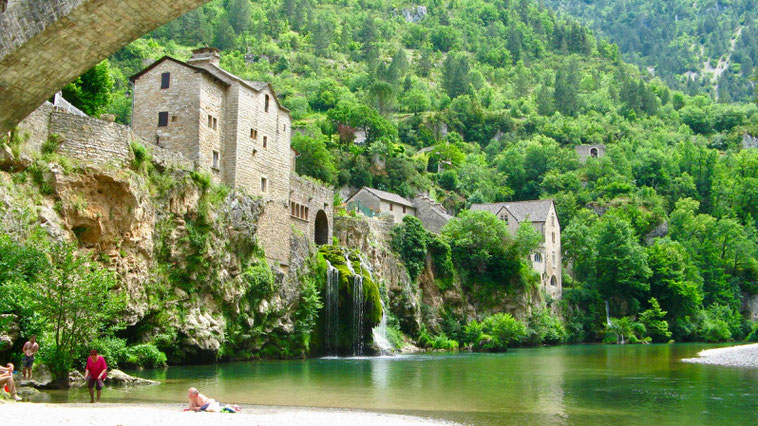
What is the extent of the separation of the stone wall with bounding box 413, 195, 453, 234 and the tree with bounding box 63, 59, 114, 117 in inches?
1458

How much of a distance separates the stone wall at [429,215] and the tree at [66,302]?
53980 mm

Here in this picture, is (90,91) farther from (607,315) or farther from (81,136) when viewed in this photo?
(607,315)

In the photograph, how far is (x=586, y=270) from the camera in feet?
257

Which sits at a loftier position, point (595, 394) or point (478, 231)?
point (478, 231)

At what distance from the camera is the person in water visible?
65.0 ft

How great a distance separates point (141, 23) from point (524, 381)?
75.4 ft

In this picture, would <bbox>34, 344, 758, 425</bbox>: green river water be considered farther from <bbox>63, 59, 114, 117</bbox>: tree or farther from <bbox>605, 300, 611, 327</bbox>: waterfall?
<bbox>605, 300, 611, 327</bbox>: waterfall

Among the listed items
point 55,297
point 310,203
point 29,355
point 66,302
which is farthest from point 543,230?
point 29,355

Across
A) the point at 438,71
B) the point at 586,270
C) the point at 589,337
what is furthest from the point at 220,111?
the point at 438,71

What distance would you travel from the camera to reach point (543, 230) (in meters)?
72.9

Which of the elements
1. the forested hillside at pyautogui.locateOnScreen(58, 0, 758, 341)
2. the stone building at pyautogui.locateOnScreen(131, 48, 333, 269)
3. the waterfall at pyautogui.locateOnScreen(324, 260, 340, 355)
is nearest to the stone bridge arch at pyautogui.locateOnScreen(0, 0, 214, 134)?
the stone building at pyautogui.locateOnScreen(131, 48, 333, 269)

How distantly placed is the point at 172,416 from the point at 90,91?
3614 centimetres

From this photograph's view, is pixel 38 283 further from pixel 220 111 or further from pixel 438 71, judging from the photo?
pixel 438 71

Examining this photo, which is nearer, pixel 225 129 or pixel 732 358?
pixel 225 129
